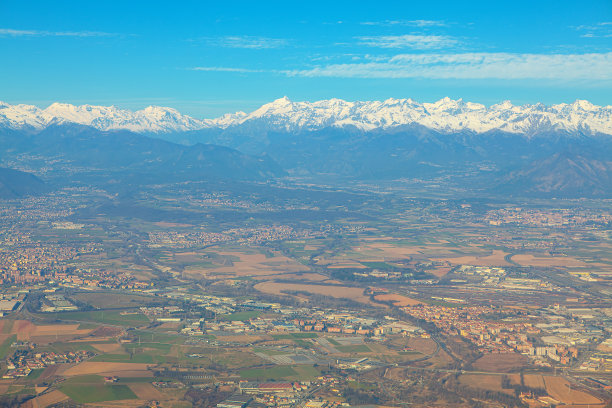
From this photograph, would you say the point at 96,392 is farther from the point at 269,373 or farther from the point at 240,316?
the point at 240,316

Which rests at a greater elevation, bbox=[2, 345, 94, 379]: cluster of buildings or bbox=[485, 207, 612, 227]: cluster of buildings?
bbox=[485, 207, 612, 227]: cluster of buildings

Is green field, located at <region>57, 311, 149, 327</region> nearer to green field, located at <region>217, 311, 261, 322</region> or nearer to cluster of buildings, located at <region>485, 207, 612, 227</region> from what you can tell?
green field, located at <region>217, 311, 261, 322</region>

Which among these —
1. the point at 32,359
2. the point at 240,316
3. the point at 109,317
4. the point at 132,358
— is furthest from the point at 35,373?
the point at 240,316

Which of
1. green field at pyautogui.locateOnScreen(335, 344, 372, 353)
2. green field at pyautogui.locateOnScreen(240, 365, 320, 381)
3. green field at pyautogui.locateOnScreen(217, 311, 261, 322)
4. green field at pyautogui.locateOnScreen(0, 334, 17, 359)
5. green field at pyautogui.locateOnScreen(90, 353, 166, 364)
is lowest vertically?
green field at pyautogui.locateOnScreen(335, 344, 372, 353)

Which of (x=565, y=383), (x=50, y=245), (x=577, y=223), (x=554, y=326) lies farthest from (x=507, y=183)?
(x=565, y=383)

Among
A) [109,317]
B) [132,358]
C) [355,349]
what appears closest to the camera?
[132,358]

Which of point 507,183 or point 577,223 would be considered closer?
point 577,223

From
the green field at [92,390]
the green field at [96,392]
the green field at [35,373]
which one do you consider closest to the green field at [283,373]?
the green field at [96,392]

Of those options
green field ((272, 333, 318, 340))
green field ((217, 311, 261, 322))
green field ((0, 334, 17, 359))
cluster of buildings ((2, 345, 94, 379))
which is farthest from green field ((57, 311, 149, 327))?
green field ((272, 333, 318, 340))

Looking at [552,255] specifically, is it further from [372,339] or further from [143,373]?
[143,373]

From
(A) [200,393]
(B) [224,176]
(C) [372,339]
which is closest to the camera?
(A) [200,393]

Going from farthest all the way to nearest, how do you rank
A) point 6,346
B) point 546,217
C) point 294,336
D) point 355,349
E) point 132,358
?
point 546,217 → point 294,336 → point 355,349 → point 6,346 → point 132,358
